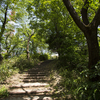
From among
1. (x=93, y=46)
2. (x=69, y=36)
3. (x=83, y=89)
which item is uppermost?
(x=69, y=36)

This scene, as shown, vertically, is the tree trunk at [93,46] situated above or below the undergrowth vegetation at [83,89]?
above

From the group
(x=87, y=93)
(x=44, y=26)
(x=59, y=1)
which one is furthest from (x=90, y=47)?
(x=44, y=26)

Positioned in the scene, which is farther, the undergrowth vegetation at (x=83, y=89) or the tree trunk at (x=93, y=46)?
the tree trunk at (x=93, y=46)

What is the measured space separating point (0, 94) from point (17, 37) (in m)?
12.9

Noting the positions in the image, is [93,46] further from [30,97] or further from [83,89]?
[30,97]

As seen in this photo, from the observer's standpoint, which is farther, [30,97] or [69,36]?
[69,36]

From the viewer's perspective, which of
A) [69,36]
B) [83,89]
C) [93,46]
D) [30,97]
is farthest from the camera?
[69,36]

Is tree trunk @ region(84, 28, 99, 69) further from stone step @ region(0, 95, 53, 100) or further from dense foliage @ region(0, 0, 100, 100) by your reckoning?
stone step @ region(0, 95, 53, 100)

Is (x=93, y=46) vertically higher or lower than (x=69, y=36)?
lower

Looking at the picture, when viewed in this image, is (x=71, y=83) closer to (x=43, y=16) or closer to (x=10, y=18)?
(x=43, y=16)

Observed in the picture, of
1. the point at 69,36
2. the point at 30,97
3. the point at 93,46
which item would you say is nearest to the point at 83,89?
the point at 93,46

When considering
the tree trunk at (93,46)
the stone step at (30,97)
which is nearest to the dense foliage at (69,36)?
the tree trunk at (93,46)

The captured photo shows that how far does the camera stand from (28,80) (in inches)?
201

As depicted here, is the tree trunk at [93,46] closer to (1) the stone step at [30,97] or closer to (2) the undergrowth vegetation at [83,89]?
(2) the undergrowth vegetation at [83,89]
